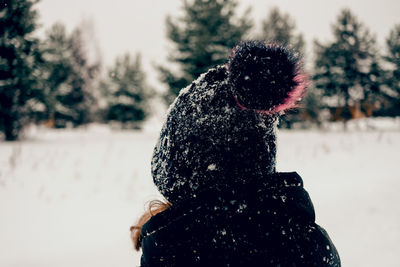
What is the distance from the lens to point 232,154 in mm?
961

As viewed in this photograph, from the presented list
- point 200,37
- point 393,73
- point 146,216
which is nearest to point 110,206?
point 146,216

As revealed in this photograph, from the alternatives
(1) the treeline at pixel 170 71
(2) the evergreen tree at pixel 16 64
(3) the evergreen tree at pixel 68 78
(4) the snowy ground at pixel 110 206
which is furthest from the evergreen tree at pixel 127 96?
(4) the snowy ground at pixel 110 206

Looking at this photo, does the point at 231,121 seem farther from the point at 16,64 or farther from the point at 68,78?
the point at 68,78

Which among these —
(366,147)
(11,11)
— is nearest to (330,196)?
(366,147)

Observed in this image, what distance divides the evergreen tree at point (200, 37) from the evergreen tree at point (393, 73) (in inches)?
734

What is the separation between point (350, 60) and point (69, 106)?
29.0 m

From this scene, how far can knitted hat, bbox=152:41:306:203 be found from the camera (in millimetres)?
833

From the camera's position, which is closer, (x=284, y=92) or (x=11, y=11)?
(x=284, y=92)

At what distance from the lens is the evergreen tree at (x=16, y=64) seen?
10.1 metres

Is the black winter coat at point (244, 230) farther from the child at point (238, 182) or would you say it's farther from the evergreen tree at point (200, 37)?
the evergreen tree at point (200, 37)

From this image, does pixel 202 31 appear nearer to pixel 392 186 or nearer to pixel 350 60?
pixel 392 186

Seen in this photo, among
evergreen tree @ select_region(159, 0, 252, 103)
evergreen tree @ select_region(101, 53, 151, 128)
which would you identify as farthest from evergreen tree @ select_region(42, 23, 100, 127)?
evergreen tree @ select_region(159, 0, 252, 103)

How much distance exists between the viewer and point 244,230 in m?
0.87

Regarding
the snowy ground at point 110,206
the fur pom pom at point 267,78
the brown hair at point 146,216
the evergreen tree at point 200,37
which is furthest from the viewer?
the evergreen tree at point 200,37
